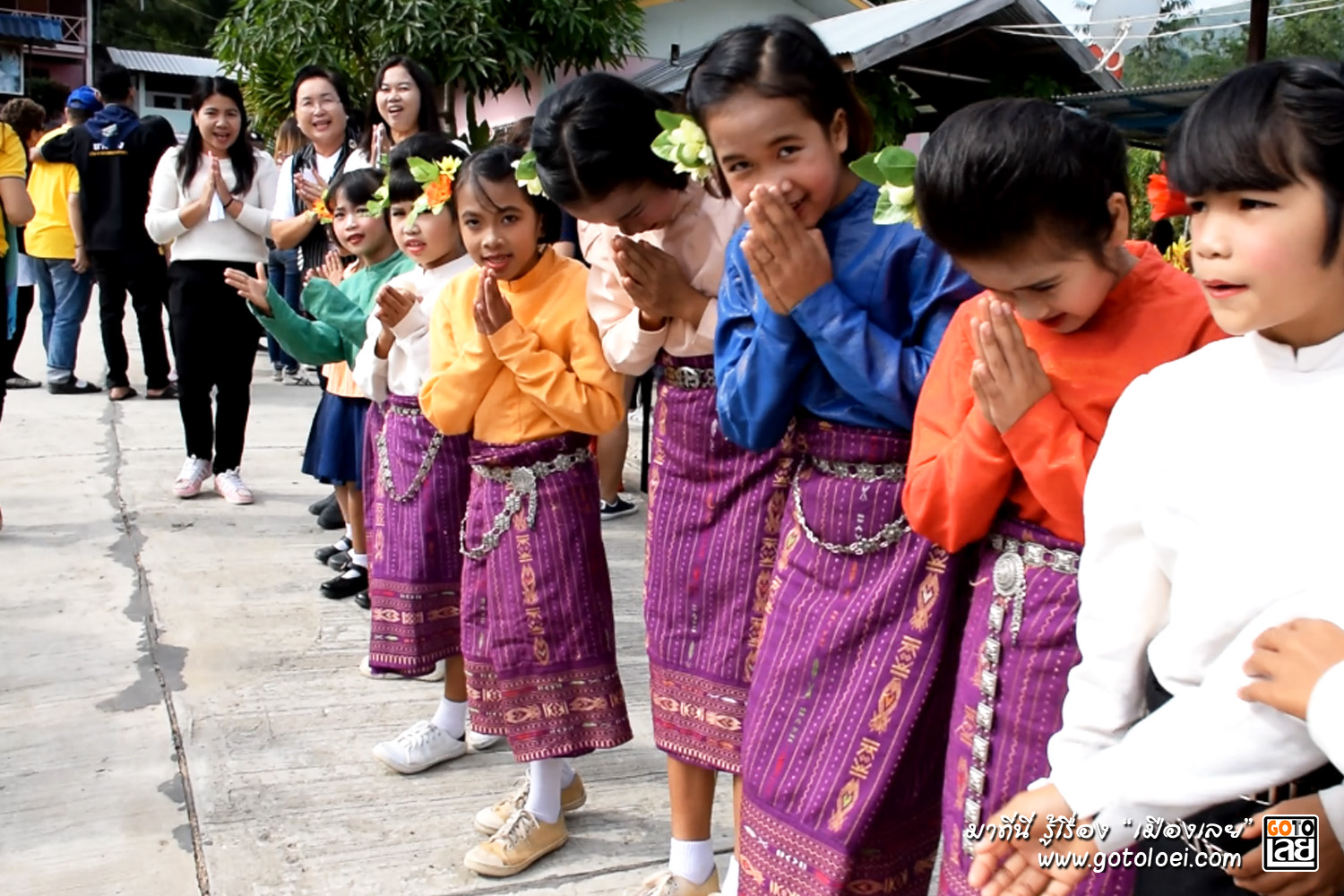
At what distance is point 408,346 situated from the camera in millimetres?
2971

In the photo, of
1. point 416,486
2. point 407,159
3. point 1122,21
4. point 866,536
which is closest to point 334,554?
point 416,486

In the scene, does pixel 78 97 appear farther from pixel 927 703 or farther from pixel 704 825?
pixel 927 703

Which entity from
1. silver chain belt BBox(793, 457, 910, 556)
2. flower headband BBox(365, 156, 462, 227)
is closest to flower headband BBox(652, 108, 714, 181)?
silver chain belt BBox(793, 457, 910, 556)

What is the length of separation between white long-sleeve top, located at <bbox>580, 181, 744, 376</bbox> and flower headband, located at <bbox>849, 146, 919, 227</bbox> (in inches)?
20.6

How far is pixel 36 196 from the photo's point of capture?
26.0ft

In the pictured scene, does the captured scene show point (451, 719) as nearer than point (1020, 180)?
No

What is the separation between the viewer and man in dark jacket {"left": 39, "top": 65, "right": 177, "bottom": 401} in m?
6.84

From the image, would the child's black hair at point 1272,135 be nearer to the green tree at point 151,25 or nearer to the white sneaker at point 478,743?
the white sneaker at point 478,743

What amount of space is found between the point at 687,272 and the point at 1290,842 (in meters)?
1.36

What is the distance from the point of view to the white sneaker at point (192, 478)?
5.41m

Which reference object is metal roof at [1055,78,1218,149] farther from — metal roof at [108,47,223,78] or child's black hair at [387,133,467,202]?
metal roof at [108,47,223,78]

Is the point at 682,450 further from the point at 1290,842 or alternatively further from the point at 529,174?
the point at 1290,842

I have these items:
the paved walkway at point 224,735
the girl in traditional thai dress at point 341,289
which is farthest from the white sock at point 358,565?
the girl in traditional thai dress at point 341,289

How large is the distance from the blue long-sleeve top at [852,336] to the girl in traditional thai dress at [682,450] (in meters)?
0.22
